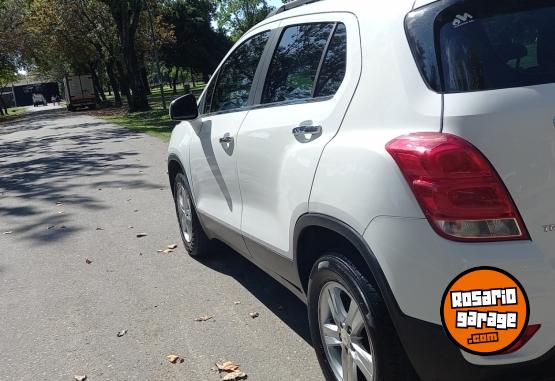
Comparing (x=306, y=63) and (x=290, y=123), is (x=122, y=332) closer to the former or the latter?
(x=290, y=123)

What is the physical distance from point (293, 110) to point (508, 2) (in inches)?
48.3

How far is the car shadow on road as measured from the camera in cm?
397

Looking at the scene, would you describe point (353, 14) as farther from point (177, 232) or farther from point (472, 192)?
point (177, 232)

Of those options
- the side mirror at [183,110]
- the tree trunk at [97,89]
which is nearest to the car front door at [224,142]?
the side mirror at [183,110]

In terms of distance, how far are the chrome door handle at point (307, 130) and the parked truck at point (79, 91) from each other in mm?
47913

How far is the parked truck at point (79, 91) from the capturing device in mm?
47062

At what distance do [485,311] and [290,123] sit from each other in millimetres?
1421

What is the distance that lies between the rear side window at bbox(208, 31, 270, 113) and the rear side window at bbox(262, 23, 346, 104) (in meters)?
0.30

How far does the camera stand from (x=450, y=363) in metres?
2.09

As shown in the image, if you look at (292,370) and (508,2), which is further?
(292,370)

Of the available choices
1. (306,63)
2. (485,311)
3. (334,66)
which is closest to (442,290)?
(485,311)

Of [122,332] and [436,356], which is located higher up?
[436,356]

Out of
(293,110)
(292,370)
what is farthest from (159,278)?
(293,110)

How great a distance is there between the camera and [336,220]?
2461 millimetres
